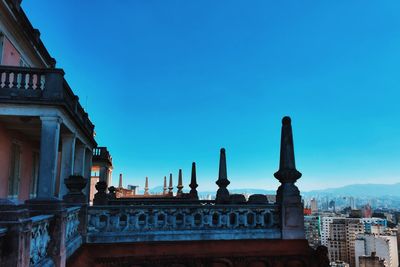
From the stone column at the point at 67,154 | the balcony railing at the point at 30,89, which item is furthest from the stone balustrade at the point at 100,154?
the balcony railing at the point at 30,89

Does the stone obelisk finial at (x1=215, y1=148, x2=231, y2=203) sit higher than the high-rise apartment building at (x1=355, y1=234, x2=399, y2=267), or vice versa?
the stone obelisk finial at (x1=215, y1=148, x2=231, y2=203)

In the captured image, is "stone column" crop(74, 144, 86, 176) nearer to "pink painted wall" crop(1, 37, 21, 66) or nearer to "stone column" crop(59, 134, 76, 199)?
"stone column" crop(59, 134, 76, 199)

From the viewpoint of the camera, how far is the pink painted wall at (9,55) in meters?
12.1

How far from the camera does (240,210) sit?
8125 millimetres

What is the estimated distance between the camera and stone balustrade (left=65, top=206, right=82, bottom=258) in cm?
564

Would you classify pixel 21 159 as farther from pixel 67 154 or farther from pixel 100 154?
pixel 100 154

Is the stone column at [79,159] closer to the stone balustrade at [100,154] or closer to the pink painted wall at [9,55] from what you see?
the pink painted wall at [9,55]

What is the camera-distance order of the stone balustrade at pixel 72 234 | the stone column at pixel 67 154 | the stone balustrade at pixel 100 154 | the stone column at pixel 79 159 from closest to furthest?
the stone balustrade at pixel 72 234, the stone column at pixel 67 154, the stone column at pixel 79 159, the stone balustrade at pixel 100 154

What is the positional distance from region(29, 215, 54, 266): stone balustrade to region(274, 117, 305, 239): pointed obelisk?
18.1 ft

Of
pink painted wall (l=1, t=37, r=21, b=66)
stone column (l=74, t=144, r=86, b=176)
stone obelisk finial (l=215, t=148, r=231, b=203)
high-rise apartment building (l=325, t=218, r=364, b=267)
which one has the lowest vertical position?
high-rise apartment building (l=325, t=218, r=364, b=267)

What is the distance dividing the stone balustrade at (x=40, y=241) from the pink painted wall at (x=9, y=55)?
1007 cm

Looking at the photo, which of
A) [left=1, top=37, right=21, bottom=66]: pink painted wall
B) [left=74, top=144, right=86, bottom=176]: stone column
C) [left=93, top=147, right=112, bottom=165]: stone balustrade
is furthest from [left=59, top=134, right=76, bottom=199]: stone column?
[left=93, top=147, right=112, bottom=165]: stone balustrade

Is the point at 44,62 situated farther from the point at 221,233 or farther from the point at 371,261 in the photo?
the point at 371,261

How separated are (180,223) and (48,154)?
5357mm
